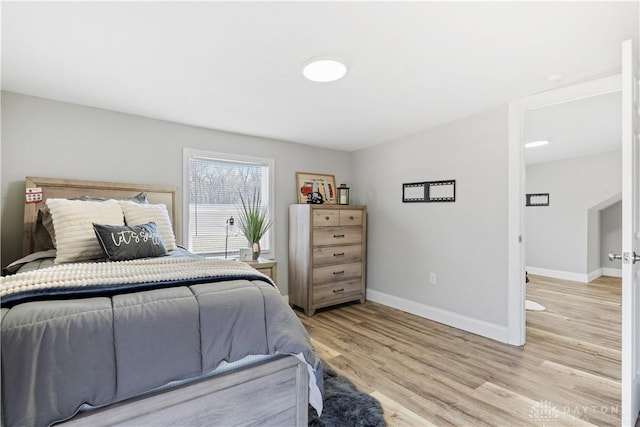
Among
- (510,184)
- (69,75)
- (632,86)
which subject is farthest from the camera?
(510,184)

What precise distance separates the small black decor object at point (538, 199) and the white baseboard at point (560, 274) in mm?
1230

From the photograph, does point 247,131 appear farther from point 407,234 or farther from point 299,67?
point 407,234

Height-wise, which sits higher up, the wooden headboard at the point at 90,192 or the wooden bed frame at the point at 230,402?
the wooden headboard at the point at 90,192

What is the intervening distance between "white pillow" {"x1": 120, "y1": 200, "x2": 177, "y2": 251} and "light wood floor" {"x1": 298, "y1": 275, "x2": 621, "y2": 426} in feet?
5.07

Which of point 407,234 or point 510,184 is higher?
point 510,184

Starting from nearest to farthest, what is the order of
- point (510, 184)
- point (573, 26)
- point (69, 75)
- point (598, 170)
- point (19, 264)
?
1. point (573, 26)
2. point (19, 264)
3. point (69, 75)
4. point (510, 184)
5. point (598, 170)

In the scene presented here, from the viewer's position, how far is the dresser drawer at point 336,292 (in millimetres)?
3523

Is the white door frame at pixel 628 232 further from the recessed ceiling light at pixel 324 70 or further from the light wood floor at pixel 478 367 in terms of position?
the recessed ceiling light at pixel 324 70

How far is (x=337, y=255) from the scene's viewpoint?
3721mm

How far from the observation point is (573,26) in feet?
5.27

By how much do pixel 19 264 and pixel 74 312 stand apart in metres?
1.44

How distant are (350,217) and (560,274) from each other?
4359 mm

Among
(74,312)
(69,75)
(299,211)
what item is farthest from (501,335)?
(69,75)

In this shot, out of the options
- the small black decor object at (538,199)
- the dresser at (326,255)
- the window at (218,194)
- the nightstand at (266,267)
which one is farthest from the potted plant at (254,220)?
the small black decor object at (538,199)
